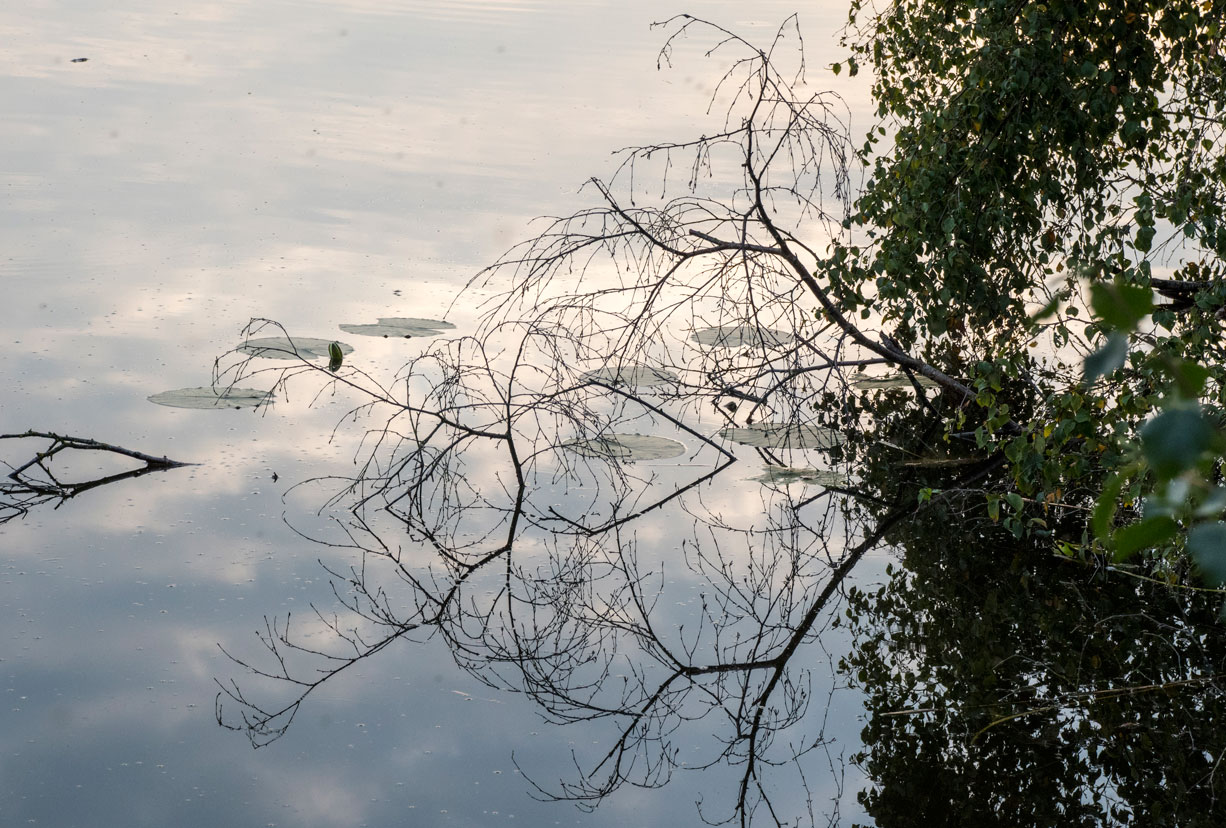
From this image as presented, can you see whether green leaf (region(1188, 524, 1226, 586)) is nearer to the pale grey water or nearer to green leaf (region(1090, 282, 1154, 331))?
green leaf (region(1090, 282, 1154, 331))

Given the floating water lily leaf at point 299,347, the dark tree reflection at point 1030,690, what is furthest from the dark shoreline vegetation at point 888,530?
the floating water lily leaf at point 299,347

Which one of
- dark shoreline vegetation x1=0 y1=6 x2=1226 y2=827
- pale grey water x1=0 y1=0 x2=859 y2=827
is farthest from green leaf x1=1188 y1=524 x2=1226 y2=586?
pale grey water x1=0 y1=0 x2=859 y2=827

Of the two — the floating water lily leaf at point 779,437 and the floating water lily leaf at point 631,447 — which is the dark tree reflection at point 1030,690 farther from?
the floating water lily leaf at point 631,447

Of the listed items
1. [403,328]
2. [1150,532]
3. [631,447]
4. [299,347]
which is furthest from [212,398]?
[1150,532]

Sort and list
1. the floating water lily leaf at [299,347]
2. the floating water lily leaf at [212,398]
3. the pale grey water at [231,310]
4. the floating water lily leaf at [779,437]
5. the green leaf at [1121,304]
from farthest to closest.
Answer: the floating water lily leaf at [299,347], the floating water lily leaf at [779,437], the floating water lily leaf at [212,398], the pale grey water at [231,310], the green leaf at [1121,304]

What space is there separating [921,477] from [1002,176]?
1.06m

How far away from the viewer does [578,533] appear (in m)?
3.78

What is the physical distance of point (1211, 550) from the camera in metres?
0.65

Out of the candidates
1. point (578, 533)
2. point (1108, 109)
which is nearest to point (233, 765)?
point (578, 533)

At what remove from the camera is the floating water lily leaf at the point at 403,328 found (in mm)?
5203

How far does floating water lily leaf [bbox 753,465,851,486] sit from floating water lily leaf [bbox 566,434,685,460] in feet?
1.02

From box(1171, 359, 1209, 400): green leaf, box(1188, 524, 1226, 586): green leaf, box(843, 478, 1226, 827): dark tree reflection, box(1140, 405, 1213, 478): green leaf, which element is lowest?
box(1188, 524, 1226, 586): green leaf

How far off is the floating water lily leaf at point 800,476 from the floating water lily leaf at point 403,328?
158cm

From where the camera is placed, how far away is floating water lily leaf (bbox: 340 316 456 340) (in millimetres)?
5203
